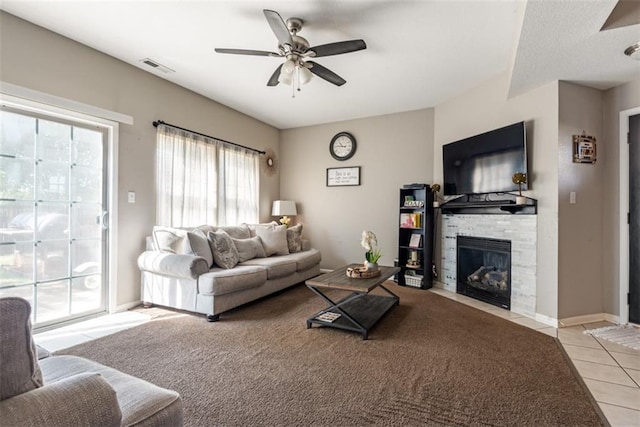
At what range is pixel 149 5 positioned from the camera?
240cm

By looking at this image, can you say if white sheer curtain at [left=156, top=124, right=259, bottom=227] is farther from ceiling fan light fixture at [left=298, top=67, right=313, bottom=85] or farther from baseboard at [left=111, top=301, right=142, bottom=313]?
ceiling fan light fixture at [left=298, top=67, right=313, bottom=85]

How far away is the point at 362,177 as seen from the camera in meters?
5.19

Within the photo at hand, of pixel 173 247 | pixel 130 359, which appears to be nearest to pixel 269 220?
pixel 173 247

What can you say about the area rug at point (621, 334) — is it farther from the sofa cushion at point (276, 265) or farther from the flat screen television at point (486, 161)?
the sofa cushion at point (276, 265)

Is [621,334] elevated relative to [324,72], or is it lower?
lower

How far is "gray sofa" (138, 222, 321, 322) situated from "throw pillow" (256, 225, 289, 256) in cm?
21

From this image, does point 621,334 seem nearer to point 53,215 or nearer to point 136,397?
point 136,397

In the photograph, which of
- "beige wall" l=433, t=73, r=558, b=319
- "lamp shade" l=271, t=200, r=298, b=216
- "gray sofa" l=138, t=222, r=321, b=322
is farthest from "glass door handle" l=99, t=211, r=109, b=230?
"beige wall" l=433, t=73, r=558, b=319

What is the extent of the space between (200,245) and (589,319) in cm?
414

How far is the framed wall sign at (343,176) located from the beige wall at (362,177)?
9 cm

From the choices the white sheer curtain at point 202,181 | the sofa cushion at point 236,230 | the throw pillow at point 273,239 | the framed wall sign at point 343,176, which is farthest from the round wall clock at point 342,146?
the sofa cushion at point 236,230

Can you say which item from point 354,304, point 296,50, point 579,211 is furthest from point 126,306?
point 579,211

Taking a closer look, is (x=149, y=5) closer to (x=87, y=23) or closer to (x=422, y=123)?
(x=87, y=23)

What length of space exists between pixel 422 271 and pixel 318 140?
9.49 ft
